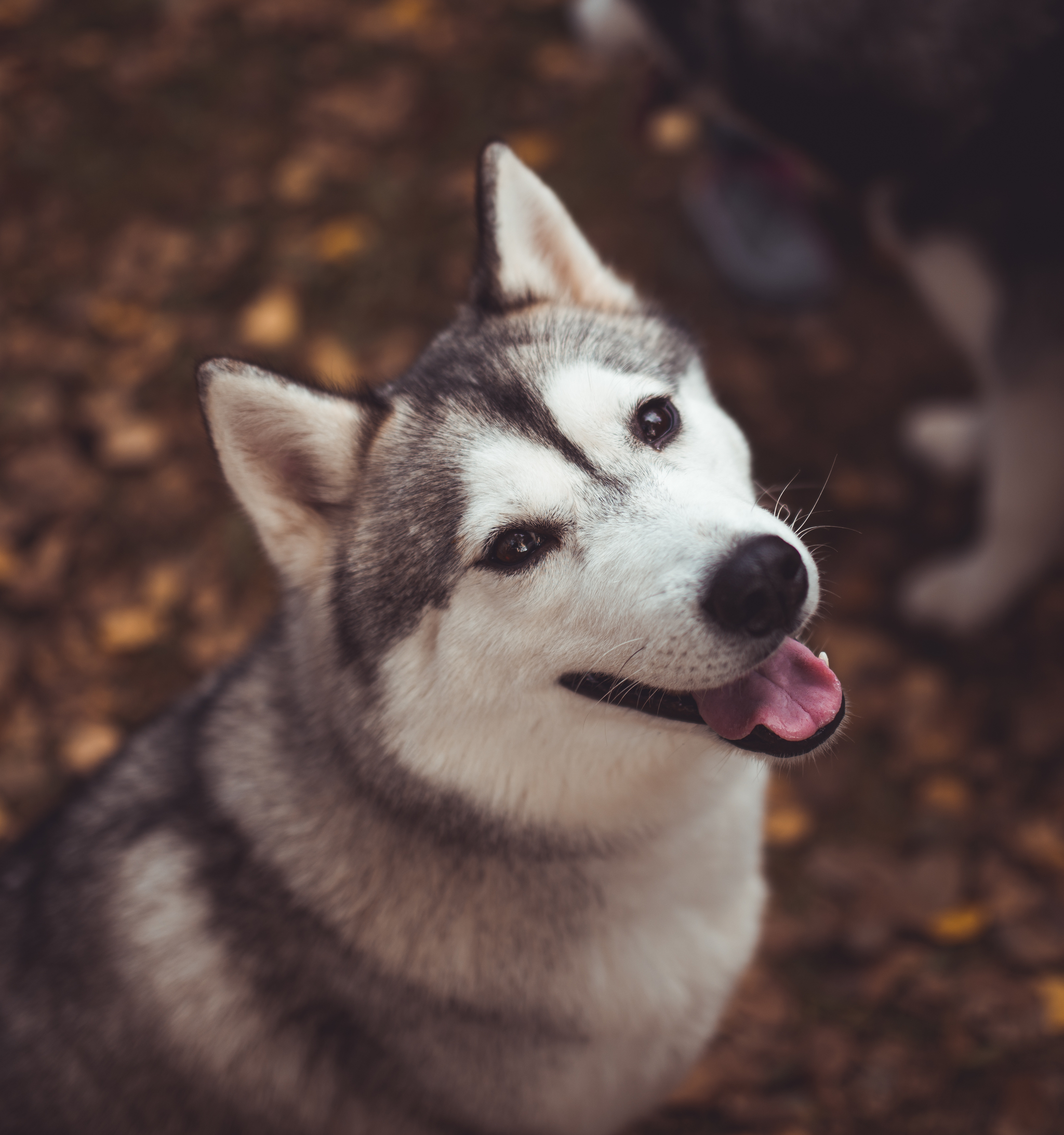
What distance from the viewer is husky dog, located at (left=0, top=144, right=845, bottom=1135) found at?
1877 mm

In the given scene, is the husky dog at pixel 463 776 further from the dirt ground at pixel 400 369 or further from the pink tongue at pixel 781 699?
the dirt ground at pixel 400 369

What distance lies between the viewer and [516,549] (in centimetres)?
190

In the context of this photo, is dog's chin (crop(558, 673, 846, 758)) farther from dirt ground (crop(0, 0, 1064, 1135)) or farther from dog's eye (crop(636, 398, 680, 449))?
dirt ground (crop(0, 0, 1064, 1135))

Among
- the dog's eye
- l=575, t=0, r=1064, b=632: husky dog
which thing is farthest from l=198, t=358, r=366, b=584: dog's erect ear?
l=575, t=0, r=1064, b=632: husky dog

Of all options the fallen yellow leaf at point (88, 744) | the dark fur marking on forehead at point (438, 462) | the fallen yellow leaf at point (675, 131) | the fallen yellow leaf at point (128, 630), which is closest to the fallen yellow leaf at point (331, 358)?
the fallen yellow leaf at point (128, 630)

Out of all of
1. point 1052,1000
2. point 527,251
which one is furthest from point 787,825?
point 527,251

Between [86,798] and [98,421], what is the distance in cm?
241

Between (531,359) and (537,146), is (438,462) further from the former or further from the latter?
(537,146)

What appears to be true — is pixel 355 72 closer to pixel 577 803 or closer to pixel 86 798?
pixel 86 798

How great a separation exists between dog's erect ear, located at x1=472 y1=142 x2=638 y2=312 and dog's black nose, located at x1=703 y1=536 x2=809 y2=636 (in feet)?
2.91

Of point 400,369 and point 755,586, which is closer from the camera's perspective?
point 755,586

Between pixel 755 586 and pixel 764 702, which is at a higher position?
pixel 755 586

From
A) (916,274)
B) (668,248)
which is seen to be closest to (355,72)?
(668,248)

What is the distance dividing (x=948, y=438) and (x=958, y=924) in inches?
78.4
